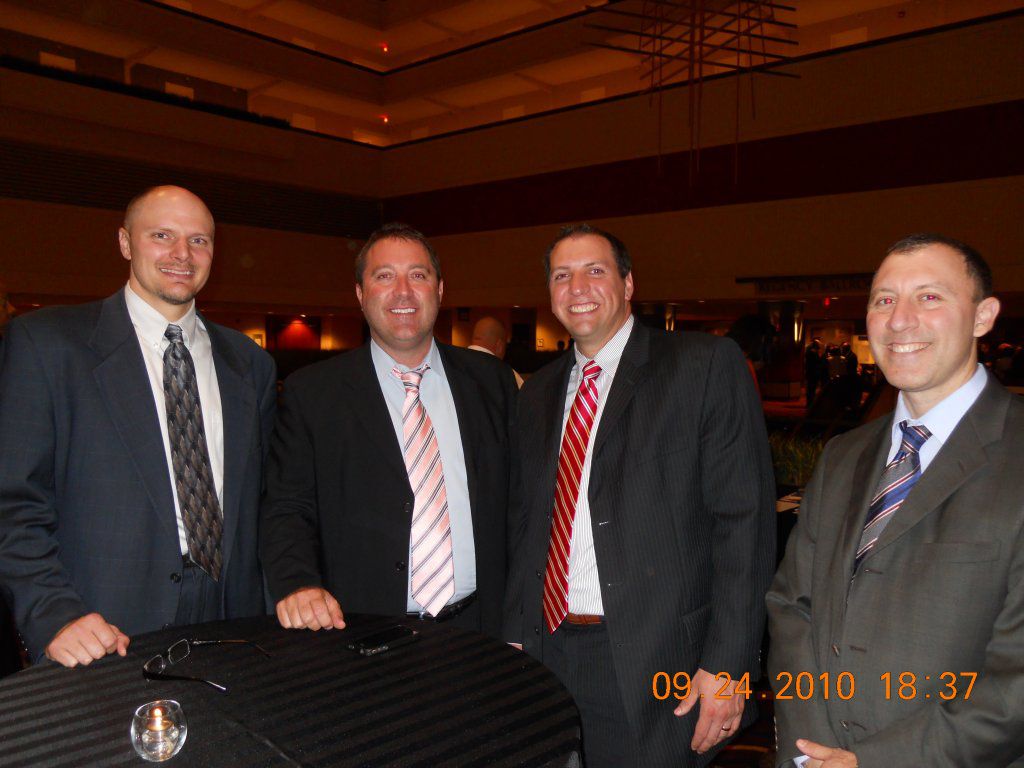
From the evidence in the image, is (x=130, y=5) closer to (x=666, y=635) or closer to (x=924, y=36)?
(x=924, y=36)

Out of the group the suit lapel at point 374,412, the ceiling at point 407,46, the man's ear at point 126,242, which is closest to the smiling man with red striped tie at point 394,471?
the suit lapel at point 374,412

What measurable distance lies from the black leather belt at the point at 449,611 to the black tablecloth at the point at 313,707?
0.40 metres

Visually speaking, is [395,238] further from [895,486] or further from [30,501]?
[895,486]

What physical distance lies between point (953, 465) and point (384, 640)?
1372 millimetres

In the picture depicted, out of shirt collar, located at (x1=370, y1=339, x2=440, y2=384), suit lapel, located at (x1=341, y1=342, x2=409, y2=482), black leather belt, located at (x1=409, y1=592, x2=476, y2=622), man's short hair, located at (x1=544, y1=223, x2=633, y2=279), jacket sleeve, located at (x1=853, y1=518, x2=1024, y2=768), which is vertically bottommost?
black leather belt, located at (x1=409, y1=592, x2=476, y2=622)

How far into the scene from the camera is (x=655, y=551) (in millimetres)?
1989

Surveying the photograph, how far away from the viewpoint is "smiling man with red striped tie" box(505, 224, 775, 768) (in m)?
1.96

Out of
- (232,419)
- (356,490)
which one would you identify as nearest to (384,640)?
(356,490)

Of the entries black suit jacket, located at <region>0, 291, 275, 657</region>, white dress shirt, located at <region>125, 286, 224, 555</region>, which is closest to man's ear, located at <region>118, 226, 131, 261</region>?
white dress shirt, located at <region>125, 286, 224, 555</region>

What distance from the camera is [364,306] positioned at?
2445mm

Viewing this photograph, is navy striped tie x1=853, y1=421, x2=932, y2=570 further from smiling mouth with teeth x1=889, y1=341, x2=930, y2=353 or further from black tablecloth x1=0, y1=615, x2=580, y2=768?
black tablecloth x1=0, y1=615, x2=580, y2=768

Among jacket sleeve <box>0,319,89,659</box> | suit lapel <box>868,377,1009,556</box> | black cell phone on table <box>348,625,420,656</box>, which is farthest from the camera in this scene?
jacket sleeve <box>0,319,89,659</box>

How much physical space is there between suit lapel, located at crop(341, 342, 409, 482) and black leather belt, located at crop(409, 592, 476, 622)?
43 centimetres

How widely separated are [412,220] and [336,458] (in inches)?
541
